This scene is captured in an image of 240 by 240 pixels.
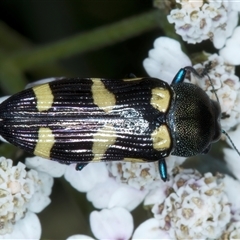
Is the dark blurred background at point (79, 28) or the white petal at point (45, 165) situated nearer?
the white petal at point (45, 165)

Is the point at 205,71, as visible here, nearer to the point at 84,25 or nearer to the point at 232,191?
the point at 232,191

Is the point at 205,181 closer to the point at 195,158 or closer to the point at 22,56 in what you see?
the point at 195,158

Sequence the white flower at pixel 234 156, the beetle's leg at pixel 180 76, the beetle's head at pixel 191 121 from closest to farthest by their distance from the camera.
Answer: the beetle's head at pixel 191 121
the beetle's leg at pixel 180 76
the white flower at pixel 234 156

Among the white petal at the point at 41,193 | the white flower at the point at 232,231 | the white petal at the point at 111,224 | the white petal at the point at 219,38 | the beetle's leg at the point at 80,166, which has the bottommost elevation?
the white flower at the point at 232,231

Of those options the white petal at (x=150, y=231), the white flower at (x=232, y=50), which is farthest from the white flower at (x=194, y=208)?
the white flower at (x=232, y=50)

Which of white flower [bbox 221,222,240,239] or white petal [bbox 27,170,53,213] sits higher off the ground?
white petal [bbox 27,170,53,213]

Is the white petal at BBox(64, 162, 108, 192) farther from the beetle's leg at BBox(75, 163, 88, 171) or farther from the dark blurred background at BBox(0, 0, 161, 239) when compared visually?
the dark blurred background at BBox(0, 0, 161, 239)

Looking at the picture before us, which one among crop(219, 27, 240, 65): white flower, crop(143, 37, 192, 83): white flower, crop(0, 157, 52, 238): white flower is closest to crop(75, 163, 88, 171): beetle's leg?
crop(0, 157, 52, 238): white flower

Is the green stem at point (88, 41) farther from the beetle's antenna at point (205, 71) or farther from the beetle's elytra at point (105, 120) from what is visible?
the beetle's elytra at point (105, 120)
